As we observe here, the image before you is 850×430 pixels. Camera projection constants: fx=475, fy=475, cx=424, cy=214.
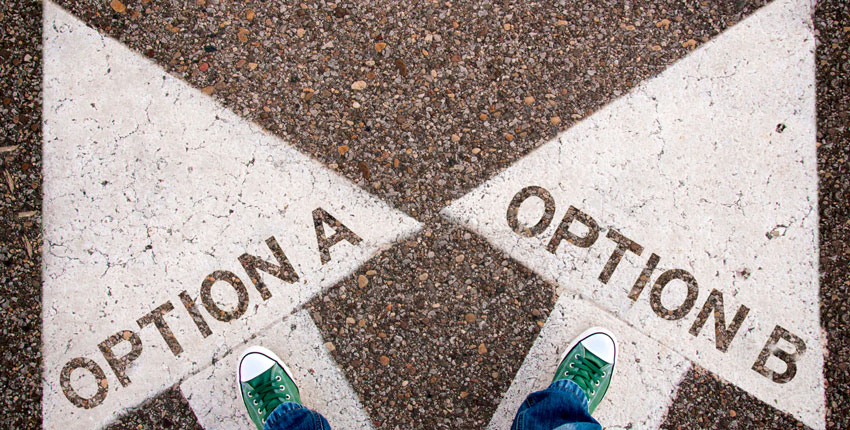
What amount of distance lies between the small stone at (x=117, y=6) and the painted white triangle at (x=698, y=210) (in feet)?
6.17

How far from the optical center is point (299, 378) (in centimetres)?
221

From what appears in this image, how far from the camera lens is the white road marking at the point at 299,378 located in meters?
2.19

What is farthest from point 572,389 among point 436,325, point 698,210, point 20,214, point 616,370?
point 20,214

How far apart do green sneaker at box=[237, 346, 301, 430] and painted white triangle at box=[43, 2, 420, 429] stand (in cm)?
11

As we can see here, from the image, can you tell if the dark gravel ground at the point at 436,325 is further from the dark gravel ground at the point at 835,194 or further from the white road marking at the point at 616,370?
the dark gravel ground at the point at 835,194

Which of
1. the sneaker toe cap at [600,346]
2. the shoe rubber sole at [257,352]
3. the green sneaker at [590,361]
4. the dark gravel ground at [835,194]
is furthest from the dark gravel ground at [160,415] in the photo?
the dark gravel ground at [835,194]

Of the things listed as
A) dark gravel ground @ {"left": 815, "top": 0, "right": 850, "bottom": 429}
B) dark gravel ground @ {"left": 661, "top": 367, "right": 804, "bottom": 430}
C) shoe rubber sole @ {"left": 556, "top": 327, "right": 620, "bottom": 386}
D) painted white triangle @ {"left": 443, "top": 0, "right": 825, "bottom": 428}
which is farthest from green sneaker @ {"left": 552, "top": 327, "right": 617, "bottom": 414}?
dark gravel ground @ {"left": 815, "top": 0, "right": 850, "bottom": 429}

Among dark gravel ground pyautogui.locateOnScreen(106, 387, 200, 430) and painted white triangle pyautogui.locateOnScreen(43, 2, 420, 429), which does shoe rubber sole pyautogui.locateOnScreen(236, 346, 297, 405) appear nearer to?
painted white triangle pyautogui.locateOnScreen(43, 2, 420, 429)

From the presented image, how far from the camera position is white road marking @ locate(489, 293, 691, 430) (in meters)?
2.18

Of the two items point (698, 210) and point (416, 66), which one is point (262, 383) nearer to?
point (416, 66)

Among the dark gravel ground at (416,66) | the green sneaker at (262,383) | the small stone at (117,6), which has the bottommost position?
the green sneaker at (262,383)

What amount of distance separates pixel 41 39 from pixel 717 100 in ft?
10.7

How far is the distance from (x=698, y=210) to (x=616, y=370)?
0.84 metres

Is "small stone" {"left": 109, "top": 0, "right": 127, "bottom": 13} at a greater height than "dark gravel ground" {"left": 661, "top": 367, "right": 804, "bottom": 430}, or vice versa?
"small stone" {"left": 109, "top": 0, "right": 127, "bottom": 13}
